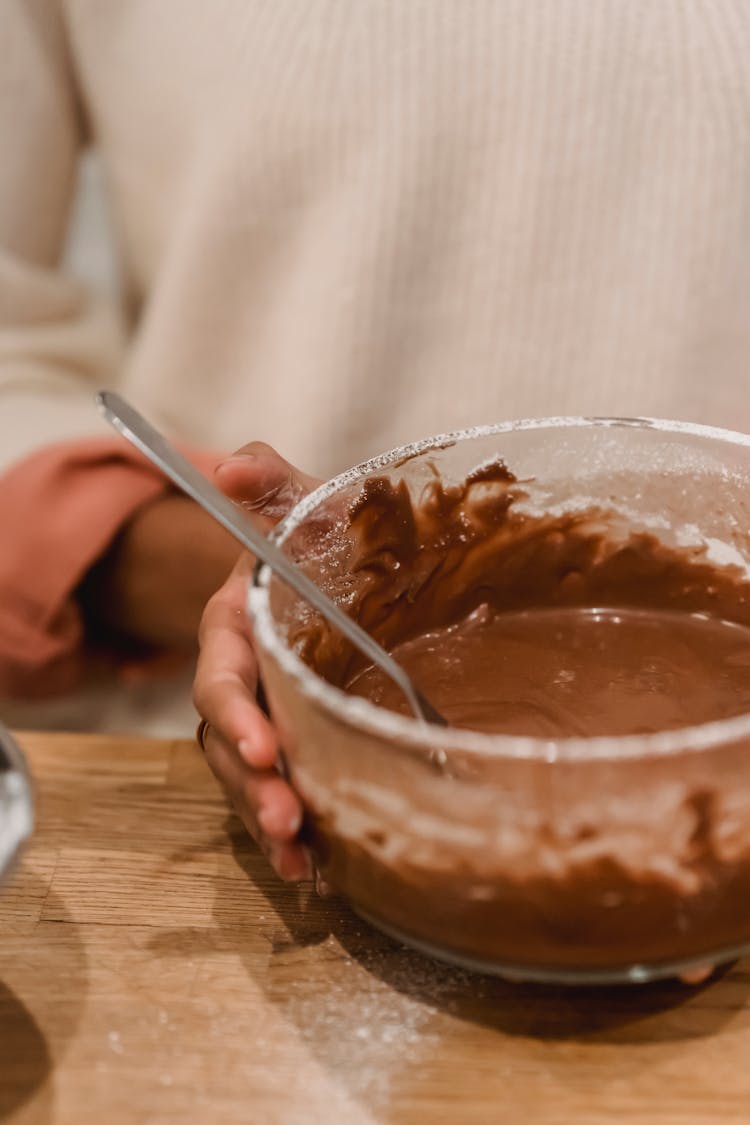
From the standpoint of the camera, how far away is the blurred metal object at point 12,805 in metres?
0.50

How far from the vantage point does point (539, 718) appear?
0.66 meters

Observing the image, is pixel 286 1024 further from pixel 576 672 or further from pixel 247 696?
pixel 576 672

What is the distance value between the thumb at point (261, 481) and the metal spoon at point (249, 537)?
51 millimetres

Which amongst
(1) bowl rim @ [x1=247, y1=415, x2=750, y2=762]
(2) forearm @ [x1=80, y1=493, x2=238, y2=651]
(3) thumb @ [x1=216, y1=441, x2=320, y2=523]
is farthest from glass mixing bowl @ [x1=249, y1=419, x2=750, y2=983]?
(2) forearm @ [x1=80, y1=493, x2=238, y2=651]

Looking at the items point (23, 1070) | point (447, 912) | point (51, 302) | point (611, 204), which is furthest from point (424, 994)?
point (51, 302)

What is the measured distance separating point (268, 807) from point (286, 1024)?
0.39 ft

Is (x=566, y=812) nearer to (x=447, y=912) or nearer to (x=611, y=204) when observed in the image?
(x=447, y=912)

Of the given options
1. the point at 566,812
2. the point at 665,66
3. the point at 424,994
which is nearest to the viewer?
the point at 566,812

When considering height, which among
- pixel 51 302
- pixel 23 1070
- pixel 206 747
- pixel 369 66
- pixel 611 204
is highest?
pixel 369 66

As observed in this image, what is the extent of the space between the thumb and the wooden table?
229mm

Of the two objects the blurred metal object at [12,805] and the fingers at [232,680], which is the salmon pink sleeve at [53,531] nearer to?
the fingers at [232,680]

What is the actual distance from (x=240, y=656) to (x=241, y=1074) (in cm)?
23

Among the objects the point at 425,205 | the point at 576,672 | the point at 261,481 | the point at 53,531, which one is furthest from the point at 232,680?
the point at 425,205

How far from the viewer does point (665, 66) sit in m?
1.02
